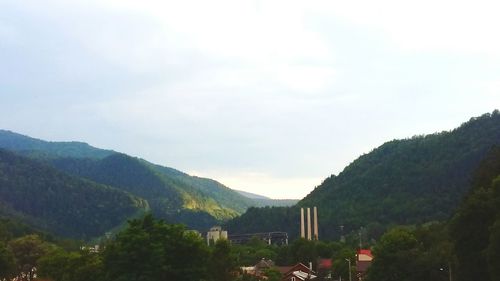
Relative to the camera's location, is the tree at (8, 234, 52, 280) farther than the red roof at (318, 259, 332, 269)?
No

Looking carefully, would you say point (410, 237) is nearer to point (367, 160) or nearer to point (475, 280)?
point (475, 280)

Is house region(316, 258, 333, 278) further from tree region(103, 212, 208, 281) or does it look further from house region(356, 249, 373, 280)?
tree region(103, 212, 208, 281)

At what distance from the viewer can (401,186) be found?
169 metres

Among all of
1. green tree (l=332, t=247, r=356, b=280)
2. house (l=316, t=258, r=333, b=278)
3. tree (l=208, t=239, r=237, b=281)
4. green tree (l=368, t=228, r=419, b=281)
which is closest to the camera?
tree (l=208, t=239, r=237, b=281)

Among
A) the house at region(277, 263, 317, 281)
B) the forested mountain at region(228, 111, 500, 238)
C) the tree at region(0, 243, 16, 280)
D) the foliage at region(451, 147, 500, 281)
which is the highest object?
the forested mountain at region(228, 111, 500, 238)

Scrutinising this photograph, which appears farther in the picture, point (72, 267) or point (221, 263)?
point (72, 267)

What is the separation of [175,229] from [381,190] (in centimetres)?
13060

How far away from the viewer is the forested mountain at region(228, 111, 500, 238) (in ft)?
504

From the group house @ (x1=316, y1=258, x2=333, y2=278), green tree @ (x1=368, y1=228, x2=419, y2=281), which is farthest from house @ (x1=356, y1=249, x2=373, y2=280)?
green tree @ (x1=368, y1=228, x2=419, y2=281)

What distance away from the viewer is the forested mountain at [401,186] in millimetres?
153500

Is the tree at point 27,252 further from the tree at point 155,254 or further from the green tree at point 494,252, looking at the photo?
the green tree at point 494,252

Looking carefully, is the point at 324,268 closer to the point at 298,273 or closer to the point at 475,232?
the point at 298,273

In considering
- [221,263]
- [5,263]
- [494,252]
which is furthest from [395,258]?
[5,263]

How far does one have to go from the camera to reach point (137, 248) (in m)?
44.7
